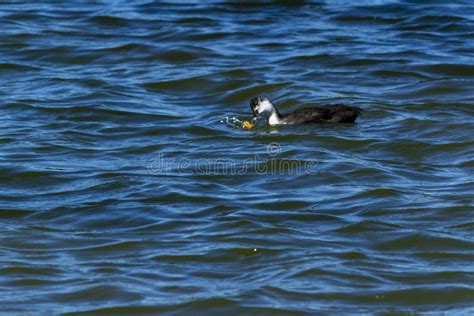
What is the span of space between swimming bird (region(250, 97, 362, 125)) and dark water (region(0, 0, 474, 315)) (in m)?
0.14

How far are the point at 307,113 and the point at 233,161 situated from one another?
5.22 ft

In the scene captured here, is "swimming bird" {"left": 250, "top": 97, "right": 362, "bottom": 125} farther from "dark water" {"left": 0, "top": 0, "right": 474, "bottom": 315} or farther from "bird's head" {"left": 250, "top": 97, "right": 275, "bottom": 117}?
"dark water" {"left": 0, "top": 0, "right": 474, "bottom": 315}

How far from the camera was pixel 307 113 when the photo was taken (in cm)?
1159

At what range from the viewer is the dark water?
7094 millimetres

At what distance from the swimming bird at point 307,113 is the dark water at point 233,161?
0.14 meters

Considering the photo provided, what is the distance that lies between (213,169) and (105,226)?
1.93m

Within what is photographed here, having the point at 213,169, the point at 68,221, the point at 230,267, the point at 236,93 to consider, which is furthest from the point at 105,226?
the point at 236,93

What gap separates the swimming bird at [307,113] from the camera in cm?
1145

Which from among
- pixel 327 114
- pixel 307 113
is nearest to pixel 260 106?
pixel 307 113

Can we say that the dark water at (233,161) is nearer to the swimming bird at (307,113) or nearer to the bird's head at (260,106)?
the swimming bird at (307,113)

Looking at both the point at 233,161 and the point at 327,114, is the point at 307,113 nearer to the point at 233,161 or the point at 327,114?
the point at 327,114

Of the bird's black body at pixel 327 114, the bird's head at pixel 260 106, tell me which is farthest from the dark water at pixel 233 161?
the bird's head at pixel 260 106

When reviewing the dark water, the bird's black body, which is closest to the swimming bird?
the bird's black body

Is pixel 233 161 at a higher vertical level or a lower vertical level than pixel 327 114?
lower
